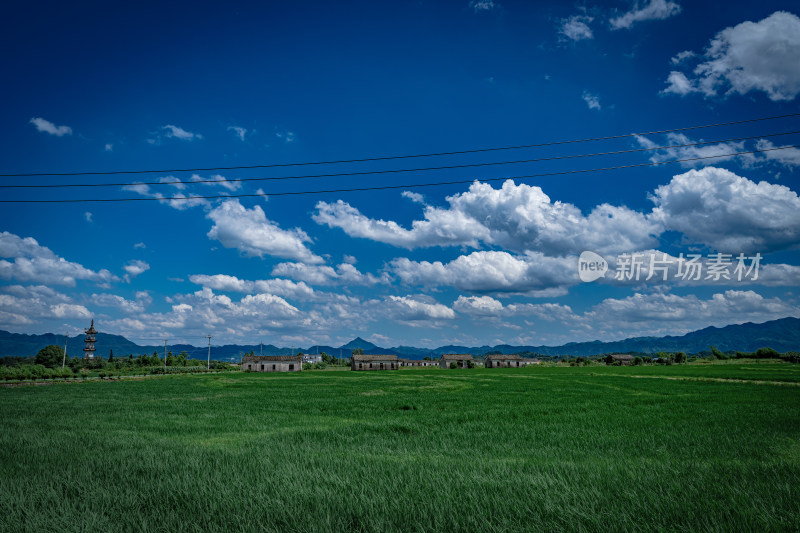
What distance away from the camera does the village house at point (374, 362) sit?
5359 inches

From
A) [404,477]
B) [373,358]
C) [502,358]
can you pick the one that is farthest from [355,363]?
[404,477]

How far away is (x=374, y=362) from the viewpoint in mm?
138250

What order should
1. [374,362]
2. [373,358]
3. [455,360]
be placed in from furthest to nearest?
1. [455,360]
2. [373,358]
3. [374,362]

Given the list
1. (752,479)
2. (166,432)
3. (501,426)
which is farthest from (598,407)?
(166,432)

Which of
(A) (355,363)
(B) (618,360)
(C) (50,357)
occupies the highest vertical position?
(C) (50,357)

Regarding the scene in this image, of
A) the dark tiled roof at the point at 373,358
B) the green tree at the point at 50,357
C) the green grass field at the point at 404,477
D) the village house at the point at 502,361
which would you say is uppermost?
the green grass field at the point at 404,477

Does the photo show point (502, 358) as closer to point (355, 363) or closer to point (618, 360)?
point (618, 360)

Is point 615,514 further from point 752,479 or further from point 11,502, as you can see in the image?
point 11,502

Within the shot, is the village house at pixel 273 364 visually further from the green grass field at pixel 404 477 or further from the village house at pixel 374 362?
the green grass field at pixel 404 477

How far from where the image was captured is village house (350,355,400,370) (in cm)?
13612

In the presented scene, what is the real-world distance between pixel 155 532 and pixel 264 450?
4.86 meters

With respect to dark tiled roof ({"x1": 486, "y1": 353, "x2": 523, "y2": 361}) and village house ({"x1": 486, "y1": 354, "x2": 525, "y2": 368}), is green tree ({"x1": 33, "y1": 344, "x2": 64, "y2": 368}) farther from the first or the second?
dark tiled roof ({"x1": 486, "y1": 353, "x2": 523, "y2": 361})

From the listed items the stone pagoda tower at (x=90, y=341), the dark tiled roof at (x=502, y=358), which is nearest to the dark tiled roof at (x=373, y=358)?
the dark tiled roof at (x=502, y=358)

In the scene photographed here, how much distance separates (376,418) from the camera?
1688 cm
